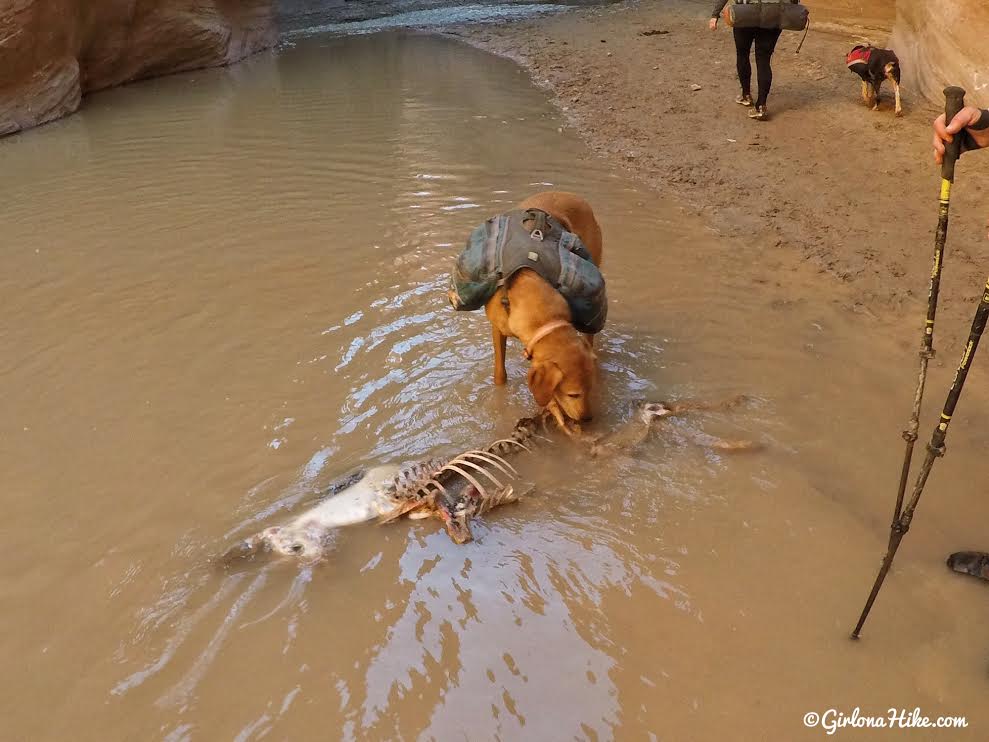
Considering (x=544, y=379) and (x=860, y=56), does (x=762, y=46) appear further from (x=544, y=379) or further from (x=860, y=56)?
(x=544, y=379)

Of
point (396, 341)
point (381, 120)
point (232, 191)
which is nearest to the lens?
point (396, 341)

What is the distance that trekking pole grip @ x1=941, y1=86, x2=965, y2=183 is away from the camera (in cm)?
231

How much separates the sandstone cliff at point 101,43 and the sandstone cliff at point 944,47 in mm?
10716

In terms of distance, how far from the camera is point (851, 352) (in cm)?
463

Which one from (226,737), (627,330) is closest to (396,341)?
(627,330)

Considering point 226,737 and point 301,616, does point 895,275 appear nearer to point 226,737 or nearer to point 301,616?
point 301,616

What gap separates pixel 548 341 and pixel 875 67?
6.80 meters

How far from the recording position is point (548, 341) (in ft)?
11.6

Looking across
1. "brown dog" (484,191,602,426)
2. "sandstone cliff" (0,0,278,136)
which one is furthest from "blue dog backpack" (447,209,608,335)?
"sandstone cliff" (0,0,278,136)

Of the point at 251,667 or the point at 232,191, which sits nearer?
the point at 251,667

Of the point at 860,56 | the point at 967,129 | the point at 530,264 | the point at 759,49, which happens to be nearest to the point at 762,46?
the point at 759,49

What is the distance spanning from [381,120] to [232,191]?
2863 millimetres

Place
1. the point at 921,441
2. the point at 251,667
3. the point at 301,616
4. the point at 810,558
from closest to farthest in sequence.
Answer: the point at 251,667, the point at 301,616, the point at 810,558, the point at 921,441

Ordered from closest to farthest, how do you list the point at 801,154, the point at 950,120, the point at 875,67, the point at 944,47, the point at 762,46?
the point at 950,120, the point at 801,154, the point at 875,67, the point at 944,47, the point at 762,46
